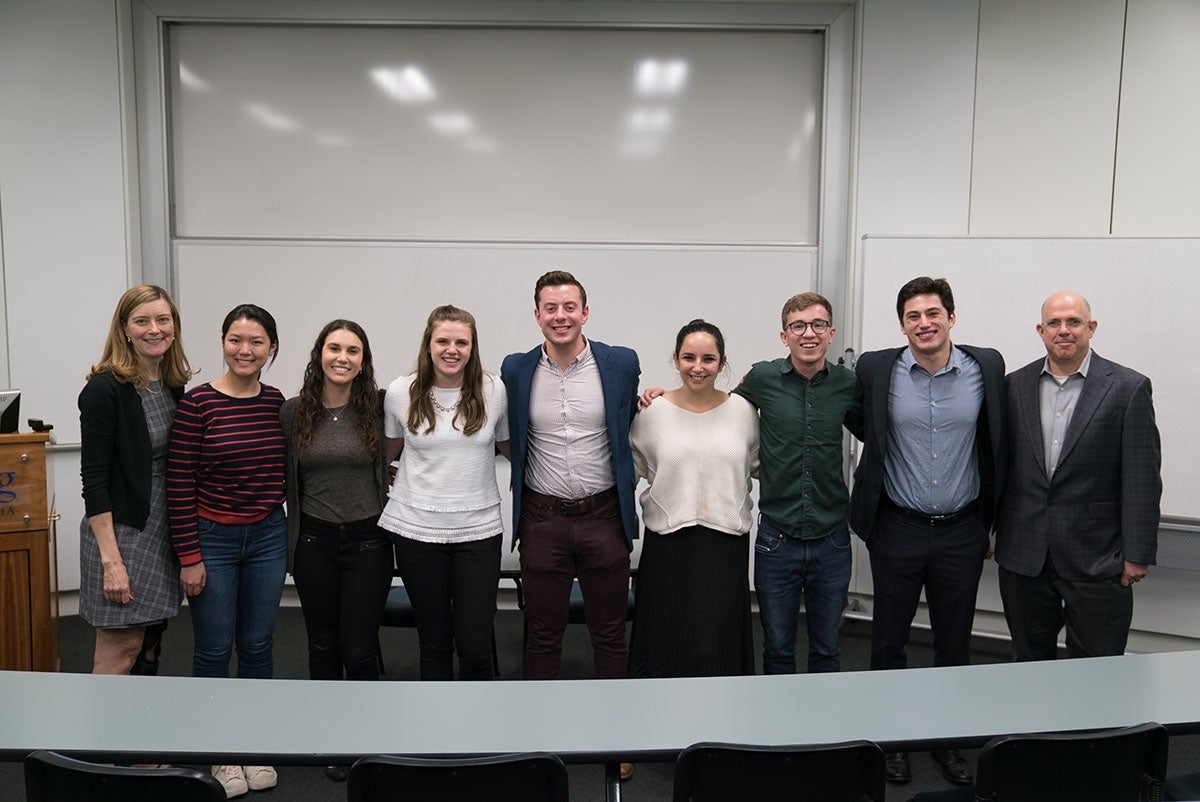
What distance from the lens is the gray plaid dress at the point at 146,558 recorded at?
98.0 inches

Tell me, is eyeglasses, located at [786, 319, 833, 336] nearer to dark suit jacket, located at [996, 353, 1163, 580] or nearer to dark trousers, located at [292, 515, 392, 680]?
dark suit jacket, located at [996, 353, 1163, 580]

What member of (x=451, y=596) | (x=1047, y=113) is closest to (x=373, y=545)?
(x=451, y=596)

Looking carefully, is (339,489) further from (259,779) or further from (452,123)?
(452,123)

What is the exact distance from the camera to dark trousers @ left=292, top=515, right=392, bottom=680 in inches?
103

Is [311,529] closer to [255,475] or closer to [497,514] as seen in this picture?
[255,475]

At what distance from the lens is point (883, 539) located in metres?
2.77

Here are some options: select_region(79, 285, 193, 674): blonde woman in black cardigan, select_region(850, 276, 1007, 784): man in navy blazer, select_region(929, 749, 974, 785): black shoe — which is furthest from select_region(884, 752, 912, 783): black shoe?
select_region(79, 285, 193, 674): blonde woman in black cardigan

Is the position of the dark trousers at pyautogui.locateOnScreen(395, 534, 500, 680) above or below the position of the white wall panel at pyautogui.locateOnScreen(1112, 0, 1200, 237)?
below

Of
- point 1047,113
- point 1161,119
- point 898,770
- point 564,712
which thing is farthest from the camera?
point 1047,113

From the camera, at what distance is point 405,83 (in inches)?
175

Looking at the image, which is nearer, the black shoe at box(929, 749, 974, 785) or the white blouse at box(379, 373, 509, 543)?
the white blouse at box(379, 373, 509, 543)

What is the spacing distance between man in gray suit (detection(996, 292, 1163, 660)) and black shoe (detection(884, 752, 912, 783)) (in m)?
0.71

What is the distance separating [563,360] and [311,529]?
994 millimetres

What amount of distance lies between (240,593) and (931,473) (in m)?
2.32
